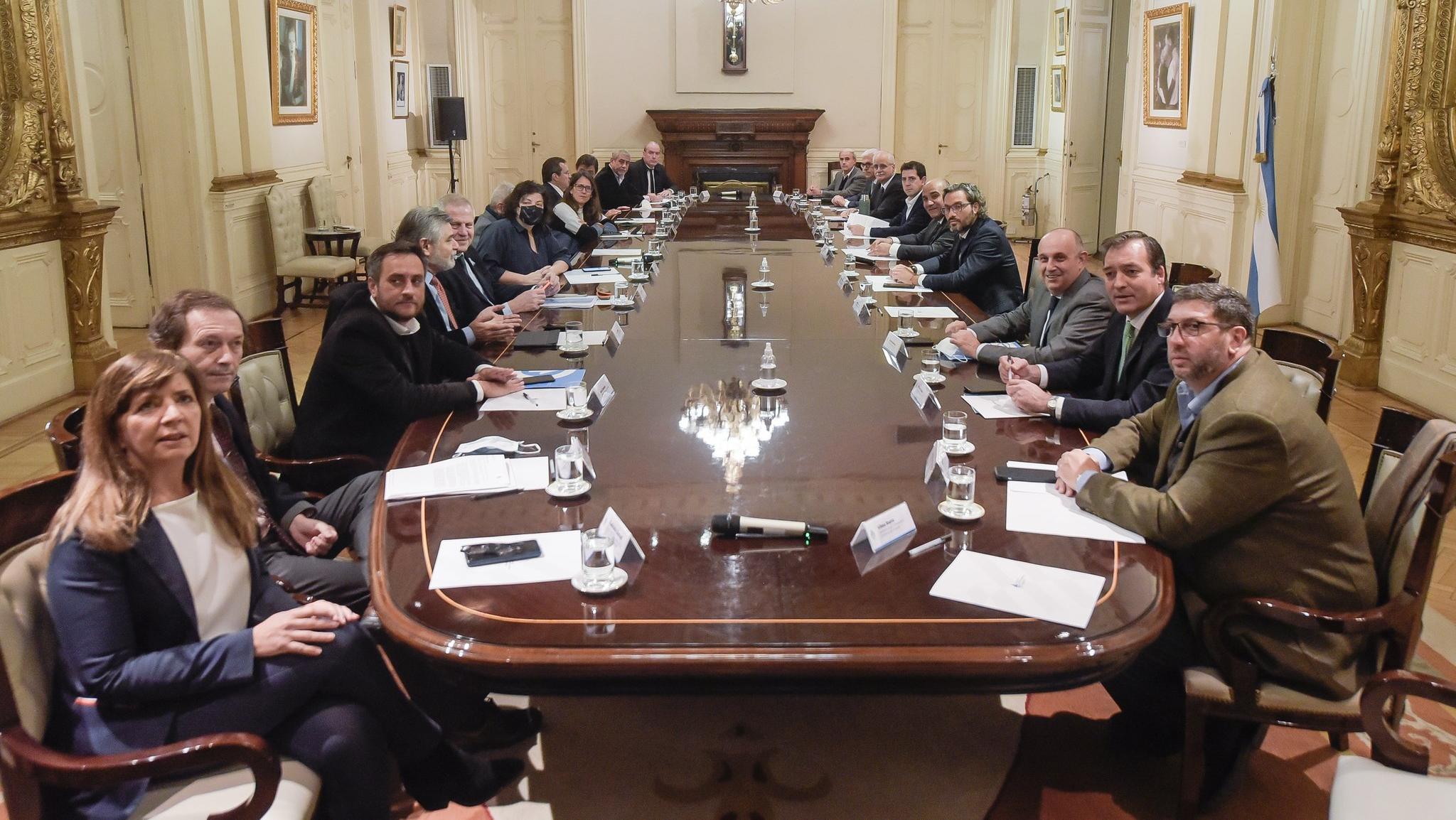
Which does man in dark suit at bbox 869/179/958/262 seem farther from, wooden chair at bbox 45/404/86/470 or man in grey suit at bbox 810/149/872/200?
wooden chair at bbox 45/404/86/470

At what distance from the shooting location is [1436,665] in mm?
3357

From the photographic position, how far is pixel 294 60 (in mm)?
9180

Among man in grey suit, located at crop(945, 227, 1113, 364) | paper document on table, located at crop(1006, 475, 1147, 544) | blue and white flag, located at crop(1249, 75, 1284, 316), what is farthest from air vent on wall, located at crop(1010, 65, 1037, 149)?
paper document on table, located at crop(1006, 475, 1147, 544)

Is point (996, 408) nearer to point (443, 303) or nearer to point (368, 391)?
point (368, 391)

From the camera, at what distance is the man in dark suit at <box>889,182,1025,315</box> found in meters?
5.70

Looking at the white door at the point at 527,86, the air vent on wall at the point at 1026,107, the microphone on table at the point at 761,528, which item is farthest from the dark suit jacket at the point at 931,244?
the white door at the point at 527,86

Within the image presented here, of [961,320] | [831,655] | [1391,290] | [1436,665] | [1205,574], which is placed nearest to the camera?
[831,655]

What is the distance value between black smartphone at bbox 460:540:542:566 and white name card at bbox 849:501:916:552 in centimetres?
62

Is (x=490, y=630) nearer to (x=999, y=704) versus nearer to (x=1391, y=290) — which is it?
(x=999, y=704)

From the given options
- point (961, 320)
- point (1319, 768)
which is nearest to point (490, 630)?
point (1319, 768)

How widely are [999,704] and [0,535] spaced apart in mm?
2296

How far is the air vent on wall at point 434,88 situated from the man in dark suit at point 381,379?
9.70m

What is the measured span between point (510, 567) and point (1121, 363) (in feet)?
7.05

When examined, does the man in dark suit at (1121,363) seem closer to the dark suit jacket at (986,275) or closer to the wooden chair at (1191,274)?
the wooden chair at (1191,274)
